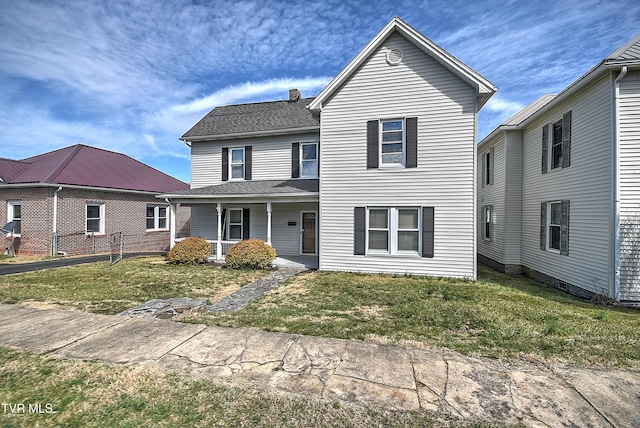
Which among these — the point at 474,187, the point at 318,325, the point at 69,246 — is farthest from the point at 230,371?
the point at 69,246

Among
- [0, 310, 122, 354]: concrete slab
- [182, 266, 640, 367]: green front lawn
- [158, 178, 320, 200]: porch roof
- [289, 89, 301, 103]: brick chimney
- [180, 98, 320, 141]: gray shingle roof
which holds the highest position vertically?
[289, 89, 301, 103]: brick chimney

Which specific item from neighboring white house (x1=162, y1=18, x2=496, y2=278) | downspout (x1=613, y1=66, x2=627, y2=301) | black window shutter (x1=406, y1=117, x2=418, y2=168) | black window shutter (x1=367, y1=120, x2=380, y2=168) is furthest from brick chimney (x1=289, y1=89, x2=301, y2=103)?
downspout (x1=613, y1=66, x2=627, y2=301)

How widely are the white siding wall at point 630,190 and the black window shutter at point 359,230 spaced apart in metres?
6.81

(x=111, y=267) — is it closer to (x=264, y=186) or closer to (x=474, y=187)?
(x=264, y=186)

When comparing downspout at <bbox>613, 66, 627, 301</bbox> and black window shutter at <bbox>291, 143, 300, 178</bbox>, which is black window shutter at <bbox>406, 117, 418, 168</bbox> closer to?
downspout at <bbox>613, 66, 627, 301</bbox>

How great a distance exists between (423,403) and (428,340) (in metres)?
1.80

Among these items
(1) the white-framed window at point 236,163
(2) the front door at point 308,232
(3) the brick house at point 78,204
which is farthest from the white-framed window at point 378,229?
(3) the brick house at point 78,204

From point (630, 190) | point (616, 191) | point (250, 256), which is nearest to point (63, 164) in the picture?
point (250, 256)

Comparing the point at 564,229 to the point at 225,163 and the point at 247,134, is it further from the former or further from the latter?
the point at 225,163

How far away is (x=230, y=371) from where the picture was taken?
3.60 m

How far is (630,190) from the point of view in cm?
722

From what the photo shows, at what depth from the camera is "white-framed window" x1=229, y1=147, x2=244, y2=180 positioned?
14789mm

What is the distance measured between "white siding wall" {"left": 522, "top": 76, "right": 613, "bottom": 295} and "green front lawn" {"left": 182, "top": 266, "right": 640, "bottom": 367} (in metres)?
0.94

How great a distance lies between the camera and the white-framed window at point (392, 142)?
1035 centimetres
